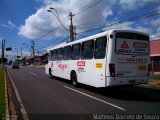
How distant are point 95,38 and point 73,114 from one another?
17.8ft

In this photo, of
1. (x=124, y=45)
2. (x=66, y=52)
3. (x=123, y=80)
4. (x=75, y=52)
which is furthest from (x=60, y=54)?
(x=123, y=80)

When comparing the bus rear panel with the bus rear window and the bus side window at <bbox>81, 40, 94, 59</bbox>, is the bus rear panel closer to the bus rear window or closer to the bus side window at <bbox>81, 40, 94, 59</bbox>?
the bus rear window

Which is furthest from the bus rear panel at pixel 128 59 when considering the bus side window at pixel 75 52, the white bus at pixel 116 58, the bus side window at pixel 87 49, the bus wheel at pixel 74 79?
the bus wheel at pixel 74 79

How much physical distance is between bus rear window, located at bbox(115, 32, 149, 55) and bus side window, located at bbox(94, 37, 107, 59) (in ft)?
2.15

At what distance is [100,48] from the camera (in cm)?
1228

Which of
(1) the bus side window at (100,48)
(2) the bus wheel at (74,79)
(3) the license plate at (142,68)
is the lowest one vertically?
(2) the bus wheel at (74,79)

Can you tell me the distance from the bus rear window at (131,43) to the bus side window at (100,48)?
25.8 inches

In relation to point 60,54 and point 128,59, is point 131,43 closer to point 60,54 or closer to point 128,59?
point 128,59

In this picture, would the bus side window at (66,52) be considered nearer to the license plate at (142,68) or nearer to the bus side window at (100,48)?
the bus side window at (100,48)

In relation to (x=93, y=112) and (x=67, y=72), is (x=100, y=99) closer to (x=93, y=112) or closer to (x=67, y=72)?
(x=93, y=112)

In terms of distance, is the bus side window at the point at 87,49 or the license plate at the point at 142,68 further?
the bus side window at the point at 87,49

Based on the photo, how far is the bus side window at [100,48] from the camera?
39.1 ft

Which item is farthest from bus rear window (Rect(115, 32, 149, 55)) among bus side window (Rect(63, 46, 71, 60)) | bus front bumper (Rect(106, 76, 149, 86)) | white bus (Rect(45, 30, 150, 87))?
bus side window (Rect(63, 46, 71, 60))

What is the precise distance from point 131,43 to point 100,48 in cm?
152
